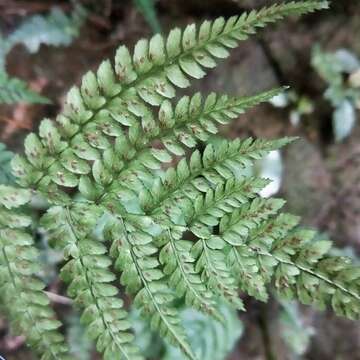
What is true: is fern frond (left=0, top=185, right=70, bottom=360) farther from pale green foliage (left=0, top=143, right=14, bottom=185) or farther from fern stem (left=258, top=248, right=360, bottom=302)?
fern stem (left=258, top=248, right=360, bottom=302)

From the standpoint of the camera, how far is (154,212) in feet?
5.11

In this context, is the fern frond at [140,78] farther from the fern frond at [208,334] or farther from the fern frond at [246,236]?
the fern frond at [208,334]

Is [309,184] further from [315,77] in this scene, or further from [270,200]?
[270,200]

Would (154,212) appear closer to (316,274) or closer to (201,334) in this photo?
(316,274)

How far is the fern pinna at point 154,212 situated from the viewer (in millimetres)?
1472

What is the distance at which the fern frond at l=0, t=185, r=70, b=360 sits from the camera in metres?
1.51

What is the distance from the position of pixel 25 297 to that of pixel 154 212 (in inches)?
16.8

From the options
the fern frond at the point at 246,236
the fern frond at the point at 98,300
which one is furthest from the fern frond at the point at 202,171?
the fern frond at the point at 98,300

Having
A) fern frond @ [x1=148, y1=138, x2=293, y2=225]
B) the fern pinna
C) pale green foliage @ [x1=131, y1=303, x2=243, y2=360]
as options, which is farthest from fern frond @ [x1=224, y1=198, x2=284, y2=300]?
pale green foliage @ [x1=131, y1=303, x2=243, y2=360]

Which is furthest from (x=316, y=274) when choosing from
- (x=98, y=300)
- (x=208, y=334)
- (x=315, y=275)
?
(x=208, y=334)

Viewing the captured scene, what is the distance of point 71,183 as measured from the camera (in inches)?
61.3

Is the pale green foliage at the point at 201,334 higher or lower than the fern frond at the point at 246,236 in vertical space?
lower

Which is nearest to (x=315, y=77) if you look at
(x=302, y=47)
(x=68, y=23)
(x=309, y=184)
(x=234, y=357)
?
(x=302, y=47)

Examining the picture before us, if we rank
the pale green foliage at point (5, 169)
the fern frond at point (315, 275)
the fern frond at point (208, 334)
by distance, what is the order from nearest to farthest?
1. the fern frond at point (315, 275)
2. the pale green foliage at point (5, 169)
3. the fern frond at point (208, 334)
